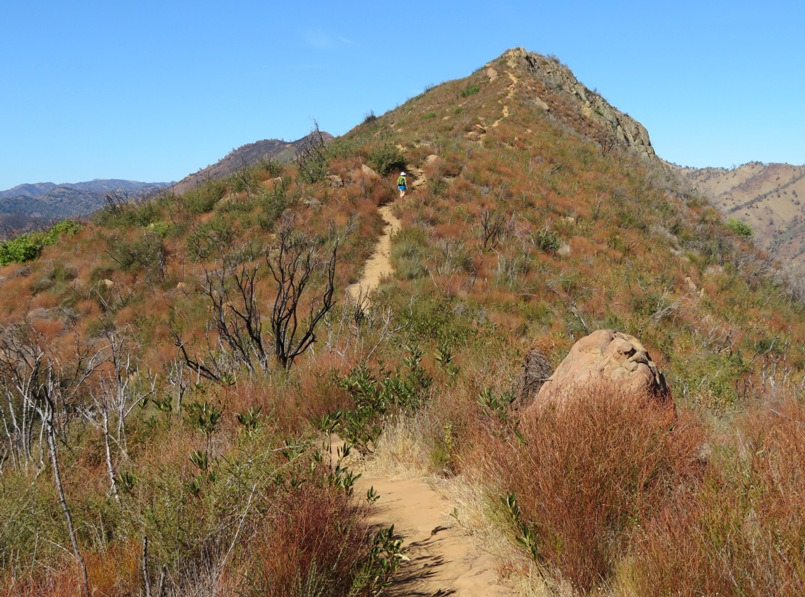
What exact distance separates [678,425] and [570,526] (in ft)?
3.85

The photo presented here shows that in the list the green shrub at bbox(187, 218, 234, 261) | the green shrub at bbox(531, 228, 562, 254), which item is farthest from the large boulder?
the green shrub at bbox(187, 218, 234, 261)

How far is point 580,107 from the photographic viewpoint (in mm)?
35344

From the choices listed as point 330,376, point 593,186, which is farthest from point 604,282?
point 330,376

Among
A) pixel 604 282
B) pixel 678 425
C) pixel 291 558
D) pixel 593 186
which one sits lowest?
pixel 291 558

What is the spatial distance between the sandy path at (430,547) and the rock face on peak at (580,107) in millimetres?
27438

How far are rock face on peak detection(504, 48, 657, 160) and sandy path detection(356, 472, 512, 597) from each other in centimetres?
2744

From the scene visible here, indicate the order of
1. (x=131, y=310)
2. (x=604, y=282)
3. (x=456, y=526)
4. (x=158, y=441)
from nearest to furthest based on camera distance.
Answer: (x=456, y=526)
(x=158, y=441)
(x=131, y=310)
(x=604, y=282)

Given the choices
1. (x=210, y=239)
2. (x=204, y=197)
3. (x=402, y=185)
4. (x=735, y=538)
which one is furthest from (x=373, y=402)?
(x=204, y=197)

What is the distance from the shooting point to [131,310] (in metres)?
13.0

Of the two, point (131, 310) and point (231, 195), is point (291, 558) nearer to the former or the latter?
point (131, 310)

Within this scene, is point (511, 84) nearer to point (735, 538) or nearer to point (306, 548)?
point (735, 538)

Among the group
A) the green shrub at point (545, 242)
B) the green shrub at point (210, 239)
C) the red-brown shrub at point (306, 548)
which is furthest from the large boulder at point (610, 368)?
the green shrub at point (210, 239)

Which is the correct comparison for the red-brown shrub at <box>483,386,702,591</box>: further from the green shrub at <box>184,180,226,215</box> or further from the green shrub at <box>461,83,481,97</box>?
the green shrub at <box>461,83,481,97</box>

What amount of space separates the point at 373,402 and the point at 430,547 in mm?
1917
